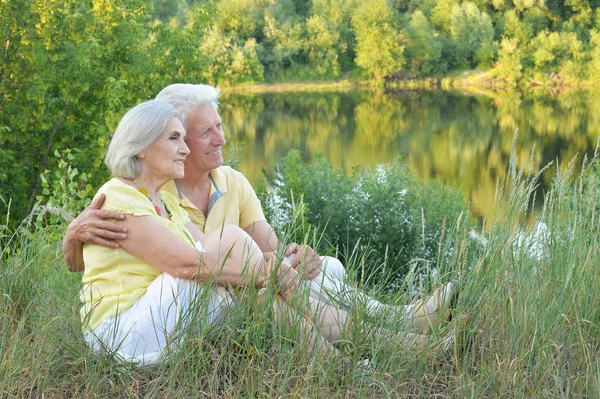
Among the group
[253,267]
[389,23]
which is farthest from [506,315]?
[389,23]

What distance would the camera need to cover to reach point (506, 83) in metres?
36.9

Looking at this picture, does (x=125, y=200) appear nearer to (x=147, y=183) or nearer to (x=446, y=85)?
(x=147, y=183)

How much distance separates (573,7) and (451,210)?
111 ft

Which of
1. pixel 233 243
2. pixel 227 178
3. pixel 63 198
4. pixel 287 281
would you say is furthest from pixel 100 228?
pixel 63 198

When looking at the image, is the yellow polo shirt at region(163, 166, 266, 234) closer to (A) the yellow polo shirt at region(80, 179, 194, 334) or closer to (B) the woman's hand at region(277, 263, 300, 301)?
(A) the yellow polo shirt at region(80, 179, 194, 334)

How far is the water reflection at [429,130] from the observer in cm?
1762

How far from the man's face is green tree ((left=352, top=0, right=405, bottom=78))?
35.4m

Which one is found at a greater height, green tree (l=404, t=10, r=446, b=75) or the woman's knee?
the woman's knee

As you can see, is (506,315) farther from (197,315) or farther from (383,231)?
(383,231)

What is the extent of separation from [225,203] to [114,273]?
0.72m

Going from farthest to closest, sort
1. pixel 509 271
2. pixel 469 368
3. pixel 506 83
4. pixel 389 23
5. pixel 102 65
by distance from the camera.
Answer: pixel 389 23
pixel 506 83
pixel 102 65
pixel 509 271
pixel 469 368

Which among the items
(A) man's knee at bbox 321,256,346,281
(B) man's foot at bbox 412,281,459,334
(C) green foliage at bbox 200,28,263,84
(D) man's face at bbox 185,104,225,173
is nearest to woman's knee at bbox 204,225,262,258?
(A) man's knee at bbox 321,256,346,281

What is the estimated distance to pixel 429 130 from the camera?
2331 cm

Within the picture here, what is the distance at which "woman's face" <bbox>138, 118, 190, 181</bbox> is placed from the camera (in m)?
2.28
